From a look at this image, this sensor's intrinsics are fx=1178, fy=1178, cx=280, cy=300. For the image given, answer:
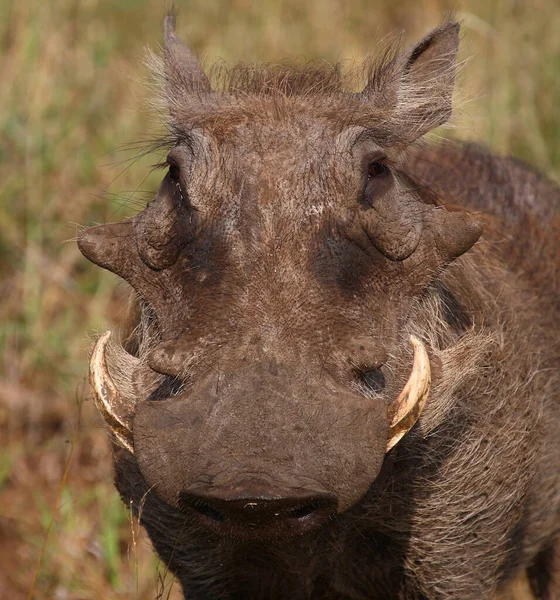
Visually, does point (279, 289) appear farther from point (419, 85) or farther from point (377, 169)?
point (419, 85)

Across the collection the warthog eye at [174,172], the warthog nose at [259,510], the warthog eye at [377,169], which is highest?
the warthog eye at [377,169]

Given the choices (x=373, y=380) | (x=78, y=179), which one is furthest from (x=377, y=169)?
(x=78, y=179)

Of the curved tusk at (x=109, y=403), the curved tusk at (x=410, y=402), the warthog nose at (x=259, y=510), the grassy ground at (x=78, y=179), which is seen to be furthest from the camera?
the grassy ground at (x=78, y=179)

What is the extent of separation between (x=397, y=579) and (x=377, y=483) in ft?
1.17

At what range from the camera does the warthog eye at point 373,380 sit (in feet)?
7.34

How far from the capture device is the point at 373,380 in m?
2.29

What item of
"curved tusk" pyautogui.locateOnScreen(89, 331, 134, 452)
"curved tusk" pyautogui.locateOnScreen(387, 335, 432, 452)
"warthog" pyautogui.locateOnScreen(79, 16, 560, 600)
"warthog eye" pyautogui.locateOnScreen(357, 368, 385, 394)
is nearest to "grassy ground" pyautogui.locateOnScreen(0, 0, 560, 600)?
"warthog" pyautogui.locateOnScreen(79, 16, 560, 600)

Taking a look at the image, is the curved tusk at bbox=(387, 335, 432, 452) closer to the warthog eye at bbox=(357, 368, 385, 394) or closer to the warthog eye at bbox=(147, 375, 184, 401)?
the warthog eye at bbox=(357, 368, 385, 394)

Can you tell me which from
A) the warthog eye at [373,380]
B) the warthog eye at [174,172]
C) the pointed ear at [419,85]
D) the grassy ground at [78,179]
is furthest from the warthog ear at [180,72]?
the grassy ground at [78,179]

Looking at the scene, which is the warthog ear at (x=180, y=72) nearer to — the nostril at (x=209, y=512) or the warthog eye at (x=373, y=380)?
the warthog eye at (x=373, y=380)

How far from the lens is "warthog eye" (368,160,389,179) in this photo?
2.46 m

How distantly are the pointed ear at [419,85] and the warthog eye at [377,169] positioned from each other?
0.60 ft

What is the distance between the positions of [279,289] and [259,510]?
1.51 ft

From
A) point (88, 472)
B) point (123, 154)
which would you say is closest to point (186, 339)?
point (88, 472)
